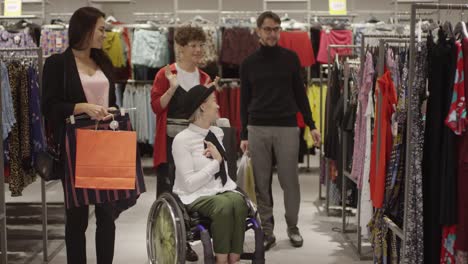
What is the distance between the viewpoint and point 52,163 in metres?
3.23

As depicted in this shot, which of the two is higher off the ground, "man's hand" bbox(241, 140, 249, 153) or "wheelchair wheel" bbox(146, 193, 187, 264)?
"man's hand" bbox(241, 140, 249, 153)

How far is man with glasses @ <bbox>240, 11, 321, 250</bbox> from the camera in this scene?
4.48 metres

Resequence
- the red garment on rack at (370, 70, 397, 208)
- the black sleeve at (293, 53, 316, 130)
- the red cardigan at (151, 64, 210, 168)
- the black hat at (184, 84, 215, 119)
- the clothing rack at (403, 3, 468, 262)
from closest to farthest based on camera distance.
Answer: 1. the clothing rack at (403, 3, 468, 262)
2. the red garment on rack at (370, 70, 397, 208)
3. the black hat at (184, 84, 215, 119)
4. the red cardigan at (151, 64, 210, 168)
5. the black sleeve at (293, 53, 316, 130)

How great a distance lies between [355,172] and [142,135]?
12.2 ft

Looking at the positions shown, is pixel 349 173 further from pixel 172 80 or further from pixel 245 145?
pixel 172 80

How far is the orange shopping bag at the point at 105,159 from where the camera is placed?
3.15 metres

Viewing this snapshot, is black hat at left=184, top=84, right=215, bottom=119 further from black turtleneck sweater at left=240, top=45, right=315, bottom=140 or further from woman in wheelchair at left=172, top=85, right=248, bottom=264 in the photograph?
black turtleneck sweater at left=240, top=45, right=315, bottom=140

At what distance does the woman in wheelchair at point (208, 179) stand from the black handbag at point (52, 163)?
0.62 m

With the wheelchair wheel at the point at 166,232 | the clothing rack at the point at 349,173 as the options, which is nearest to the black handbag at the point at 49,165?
the wheelchair wheel at the point at 166,232

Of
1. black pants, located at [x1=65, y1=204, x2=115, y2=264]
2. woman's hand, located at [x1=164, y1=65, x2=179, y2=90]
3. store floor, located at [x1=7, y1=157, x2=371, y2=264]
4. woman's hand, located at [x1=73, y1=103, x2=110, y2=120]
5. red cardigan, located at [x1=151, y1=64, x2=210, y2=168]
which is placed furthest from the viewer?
store floor, located at [x1=7, y1=157, x2=371, y2=264]

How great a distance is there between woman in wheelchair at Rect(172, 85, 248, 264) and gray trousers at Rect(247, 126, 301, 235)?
2.91 ft

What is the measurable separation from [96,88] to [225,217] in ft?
3.12

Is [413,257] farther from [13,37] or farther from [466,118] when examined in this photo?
[13,37]

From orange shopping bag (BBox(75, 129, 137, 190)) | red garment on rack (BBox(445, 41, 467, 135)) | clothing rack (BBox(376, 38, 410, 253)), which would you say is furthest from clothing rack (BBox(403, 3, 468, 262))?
orange shopping bag (BBox(75, 129, 137, 190))
